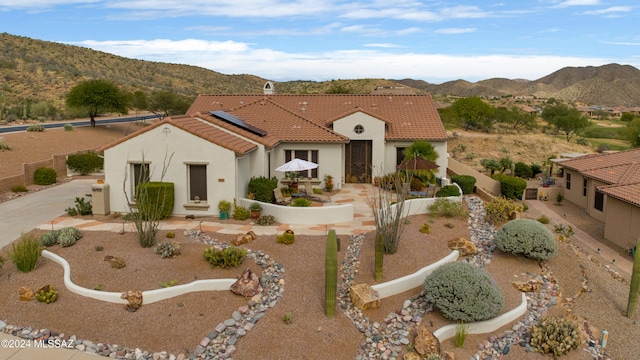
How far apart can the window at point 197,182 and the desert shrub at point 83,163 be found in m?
14.3

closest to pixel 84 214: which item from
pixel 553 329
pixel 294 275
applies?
pixel 294 275

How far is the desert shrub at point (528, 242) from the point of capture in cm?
1565

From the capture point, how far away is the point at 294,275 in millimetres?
14117

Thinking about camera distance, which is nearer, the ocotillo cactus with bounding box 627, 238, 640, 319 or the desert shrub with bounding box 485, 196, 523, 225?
the ocotillo cactus with bounding box 627, 238, 640, 319

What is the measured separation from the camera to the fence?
2480 centimetres

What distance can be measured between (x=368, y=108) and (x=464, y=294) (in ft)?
66.4

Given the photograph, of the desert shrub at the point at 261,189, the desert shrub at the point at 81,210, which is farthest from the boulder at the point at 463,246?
the desert shrub at the point at 81,210

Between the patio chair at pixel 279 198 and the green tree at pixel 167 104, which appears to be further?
the green tree at pixel 167 104

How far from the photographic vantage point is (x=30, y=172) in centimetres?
2697

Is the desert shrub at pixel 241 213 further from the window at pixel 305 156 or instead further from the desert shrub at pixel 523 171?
the desert shrub at pixel 523 171

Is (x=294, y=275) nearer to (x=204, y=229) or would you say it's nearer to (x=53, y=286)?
(x=204, y=229)

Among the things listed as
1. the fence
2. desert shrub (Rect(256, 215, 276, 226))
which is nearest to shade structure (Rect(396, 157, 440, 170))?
desert shrub (Rect(256, 215, 276, 226))

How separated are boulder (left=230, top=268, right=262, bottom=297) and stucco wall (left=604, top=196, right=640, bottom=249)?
52.3 feet

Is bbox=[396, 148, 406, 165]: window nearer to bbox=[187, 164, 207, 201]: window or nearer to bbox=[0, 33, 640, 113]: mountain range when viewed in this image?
bbox=[187, 164, 207, 201]: window
